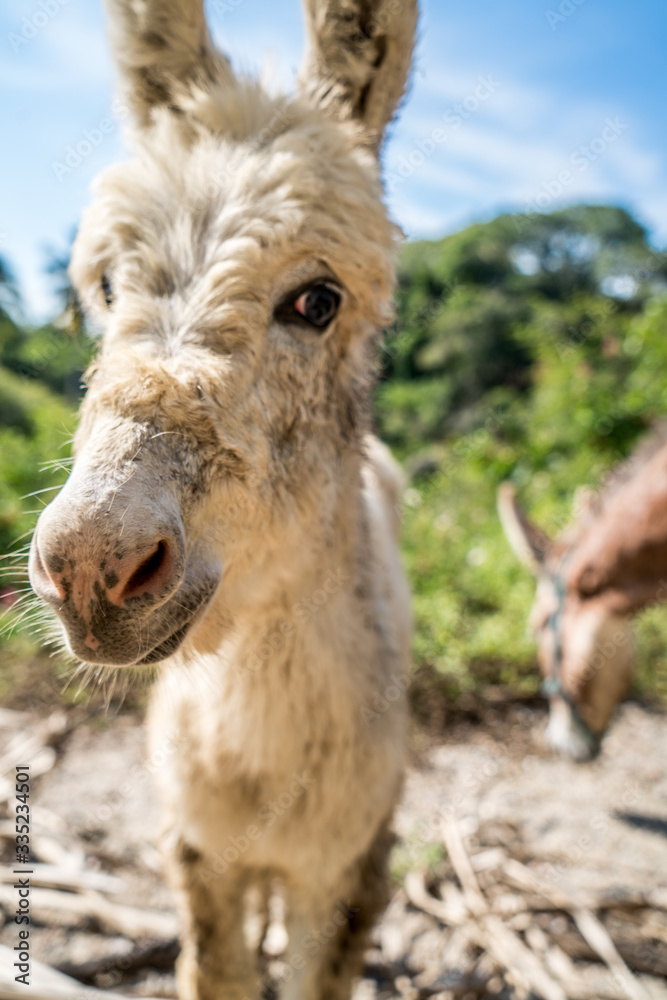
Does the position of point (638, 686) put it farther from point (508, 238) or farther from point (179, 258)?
point (508, 238)

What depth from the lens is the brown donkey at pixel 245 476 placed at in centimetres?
128

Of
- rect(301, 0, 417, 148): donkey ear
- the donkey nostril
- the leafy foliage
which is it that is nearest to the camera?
the donkey nostril

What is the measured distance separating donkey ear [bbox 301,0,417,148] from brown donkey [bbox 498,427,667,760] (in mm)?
2618

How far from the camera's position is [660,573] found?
140 inches

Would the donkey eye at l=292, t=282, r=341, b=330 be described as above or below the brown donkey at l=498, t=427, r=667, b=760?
above

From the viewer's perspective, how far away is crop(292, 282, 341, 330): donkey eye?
5.86 feet

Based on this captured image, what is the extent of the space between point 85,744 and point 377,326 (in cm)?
454

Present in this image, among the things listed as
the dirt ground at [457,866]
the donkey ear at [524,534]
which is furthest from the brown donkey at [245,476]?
the donkey ear at [524,534]

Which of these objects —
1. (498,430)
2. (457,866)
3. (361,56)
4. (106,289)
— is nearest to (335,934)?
(457,866)

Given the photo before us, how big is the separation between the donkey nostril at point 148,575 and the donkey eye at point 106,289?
3.85ft

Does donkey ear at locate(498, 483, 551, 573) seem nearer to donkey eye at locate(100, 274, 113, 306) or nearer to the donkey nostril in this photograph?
donkey eye at locate(100, 274, 113, 306)

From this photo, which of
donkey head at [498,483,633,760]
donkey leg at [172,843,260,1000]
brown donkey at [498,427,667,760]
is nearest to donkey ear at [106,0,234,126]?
donkey leg at [172,843,260,1000]

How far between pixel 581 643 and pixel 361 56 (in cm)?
323

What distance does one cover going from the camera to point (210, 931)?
2.51m
